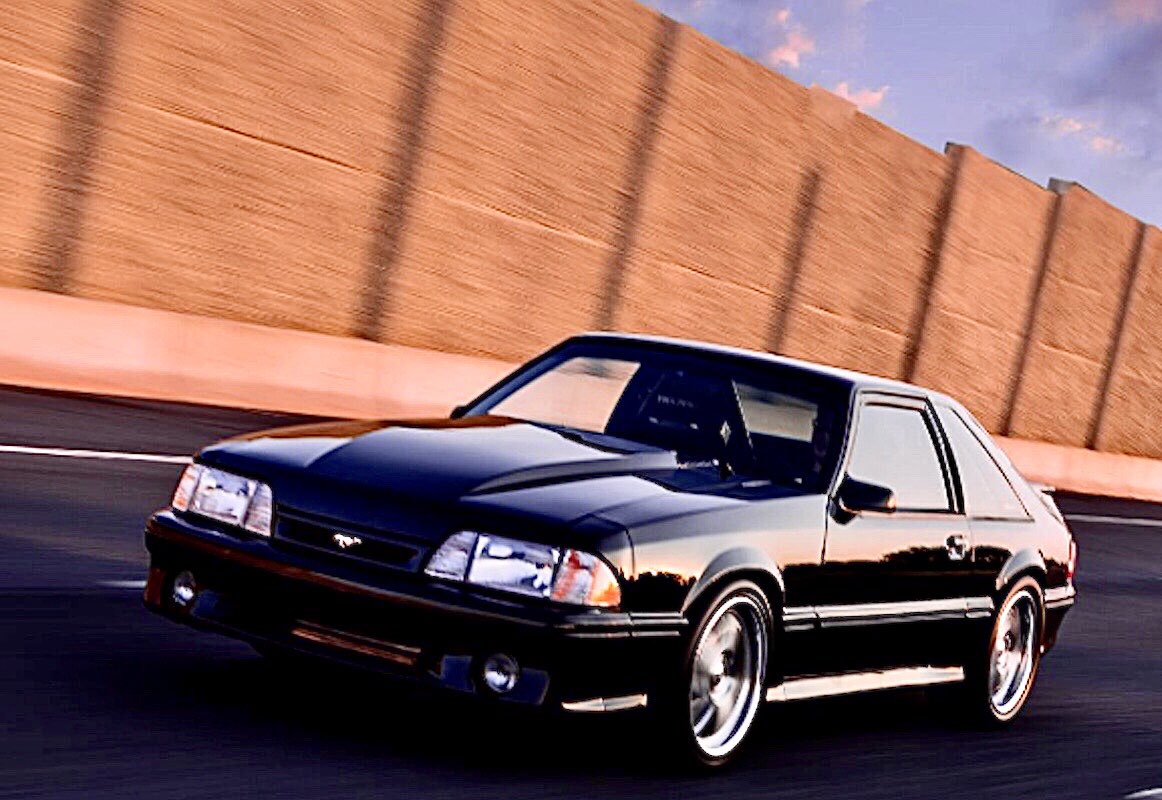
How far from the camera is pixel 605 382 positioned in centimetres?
855

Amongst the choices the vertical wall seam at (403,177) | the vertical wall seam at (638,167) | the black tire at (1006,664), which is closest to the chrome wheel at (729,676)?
the black tire at (1006,664)

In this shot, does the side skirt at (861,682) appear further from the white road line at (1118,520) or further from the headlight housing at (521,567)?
the white road line at (1118,520)

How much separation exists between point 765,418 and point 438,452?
1562mm

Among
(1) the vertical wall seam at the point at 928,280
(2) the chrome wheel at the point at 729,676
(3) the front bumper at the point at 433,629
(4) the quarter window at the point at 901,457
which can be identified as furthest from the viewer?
(1) the vertical wall seam at the point at 928,280

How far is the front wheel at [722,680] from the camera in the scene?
674 centimetres

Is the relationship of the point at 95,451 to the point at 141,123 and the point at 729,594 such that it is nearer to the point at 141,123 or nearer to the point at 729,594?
the point at 141,123

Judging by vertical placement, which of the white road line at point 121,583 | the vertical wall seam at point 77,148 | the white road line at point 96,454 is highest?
the vertical wall seam at point 77,148

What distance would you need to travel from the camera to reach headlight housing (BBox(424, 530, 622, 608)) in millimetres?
6371

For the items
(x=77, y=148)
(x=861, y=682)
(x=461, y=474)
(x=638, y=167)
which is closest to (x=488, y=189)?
(x=638, y=167)

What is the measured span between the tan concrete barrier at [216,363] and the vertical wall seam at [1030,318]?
14664 millimetres

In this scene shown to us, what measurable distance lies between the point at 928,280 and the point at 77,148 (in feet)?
56.4

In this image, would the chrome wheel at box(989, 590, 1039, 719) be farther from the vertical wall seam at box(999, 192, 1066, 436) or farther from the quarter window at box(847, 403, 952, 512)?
the vertical wall seam at box(999, 192, 1066, 436)

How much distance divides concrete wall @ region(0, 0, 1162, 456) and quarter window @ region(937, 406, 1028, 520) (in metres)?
10.5

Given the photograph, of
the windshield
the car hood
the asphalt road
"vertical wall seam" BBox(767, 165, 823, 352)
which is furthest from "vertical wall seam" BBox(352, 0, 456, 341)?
the car hood
